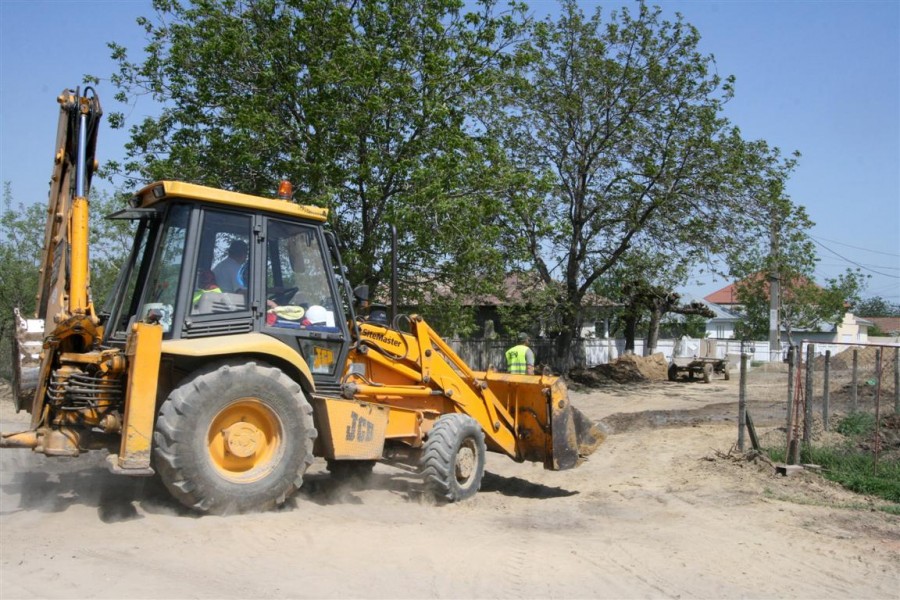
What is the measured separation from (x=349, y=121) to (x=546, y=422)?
8533mm

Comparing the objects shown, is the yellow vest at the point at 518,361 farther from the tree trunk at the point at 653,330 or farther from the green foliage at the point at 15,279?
the tree trunk at the point at 653,330

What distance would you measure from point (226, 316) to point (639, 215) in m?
20.0

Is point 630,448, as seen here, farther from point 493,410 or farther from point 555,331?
point 555,331

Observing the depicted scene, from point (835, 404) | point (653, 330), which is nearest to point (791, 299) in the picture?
point (653, 330)

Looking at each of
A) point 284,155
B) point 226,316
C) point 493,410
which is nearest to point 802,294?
point 284,155

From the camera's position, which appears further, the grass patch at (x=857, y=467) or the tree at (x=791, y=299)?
the tree at (x=791, y=299)

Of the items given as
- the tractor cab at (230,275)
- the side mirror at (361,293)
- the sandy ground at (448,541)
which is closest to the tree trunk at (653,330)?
the sandy ground at (448,541)

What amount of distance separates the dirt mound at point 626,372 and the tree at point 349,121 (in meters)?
11.5

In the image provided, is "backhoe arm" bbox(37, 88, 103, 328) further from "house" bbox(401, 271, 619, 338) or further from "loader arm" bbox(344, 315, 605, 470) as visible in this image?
"house" bbox(401, 271, 619, 338)

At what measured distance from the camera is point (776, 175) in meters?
24.0

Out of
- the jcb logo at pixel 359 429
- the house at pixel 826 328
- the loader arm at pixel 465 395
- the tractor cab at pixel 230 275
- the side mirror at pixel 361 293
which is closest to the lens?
the tractor cab at pixel 230 275

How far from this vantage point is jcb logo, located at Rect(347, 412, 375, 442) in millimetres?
7297

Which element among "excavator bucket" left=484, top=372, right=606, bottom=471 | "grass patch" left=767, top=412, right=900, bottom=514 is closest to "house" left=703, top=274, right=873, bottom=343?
"grass patch" left=767, top=412, right=900, bottom=514

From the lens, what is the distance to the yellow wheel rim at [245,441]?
629cm
